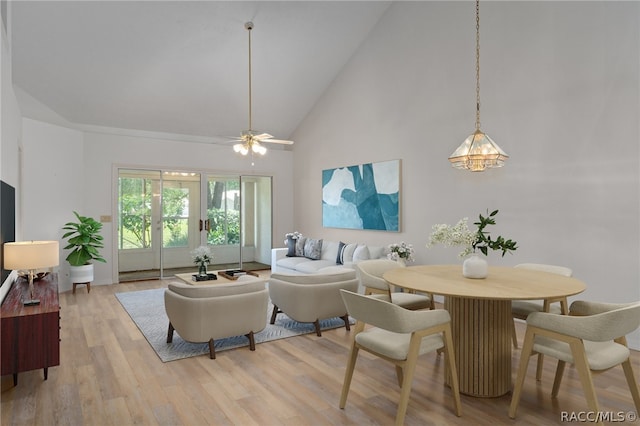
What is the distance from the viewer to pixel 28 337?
10.0ft

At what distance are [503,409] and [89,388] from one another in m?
3.07

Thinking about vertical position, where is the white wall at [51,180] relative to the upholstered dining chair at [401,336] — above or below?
above

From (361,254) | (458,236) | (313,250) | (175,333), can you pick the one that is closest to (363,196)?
(361,254)

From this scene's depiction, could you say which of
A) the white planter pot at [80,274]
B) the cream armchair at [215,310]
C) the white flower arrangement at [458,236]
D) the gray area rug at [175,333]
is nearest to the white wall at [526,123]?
the white flower arrangement at [458,236]

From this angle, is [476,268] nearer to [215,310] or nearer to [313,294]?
[313,294]

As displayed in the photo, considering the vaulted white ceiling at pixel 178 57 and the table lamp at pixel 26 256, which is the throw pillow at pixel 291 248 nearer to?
the vaulted white ceiling at pixel 178 57

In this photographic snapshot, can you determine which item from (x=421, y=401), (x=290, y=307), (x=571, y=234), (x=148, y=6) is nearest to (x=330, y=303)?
(x=290, y=307)

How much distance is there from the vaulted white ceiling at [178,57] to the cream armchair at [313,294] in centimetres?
400

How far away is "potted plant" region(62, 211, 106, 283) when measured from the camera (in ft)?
21.4

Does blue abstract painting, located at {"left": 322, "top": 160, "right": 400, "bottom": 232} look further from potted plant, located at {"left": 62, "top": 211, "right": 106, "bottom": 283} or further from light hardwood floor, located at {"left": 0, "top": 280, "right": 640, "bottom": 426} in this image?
potted plant, located at {"left": 62, "top": 211, "right": 106, "bottom": 283}

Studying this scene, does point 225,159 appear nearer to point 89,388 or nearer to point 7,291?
point 7,291

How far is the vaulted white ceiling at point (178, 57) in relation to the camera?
5535mm

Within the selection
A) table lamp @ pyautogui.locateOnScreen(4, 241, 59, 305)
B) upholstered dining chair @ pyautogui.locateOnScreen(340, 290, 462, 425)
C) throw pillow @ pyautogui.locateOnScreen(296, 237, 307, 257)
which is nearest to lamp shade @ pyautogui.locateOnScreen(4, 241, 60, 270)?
table lamp @ pyautogui.locateOnScreen(4, 241, 59, 305)

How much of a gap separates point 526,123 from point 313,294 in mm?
3222
